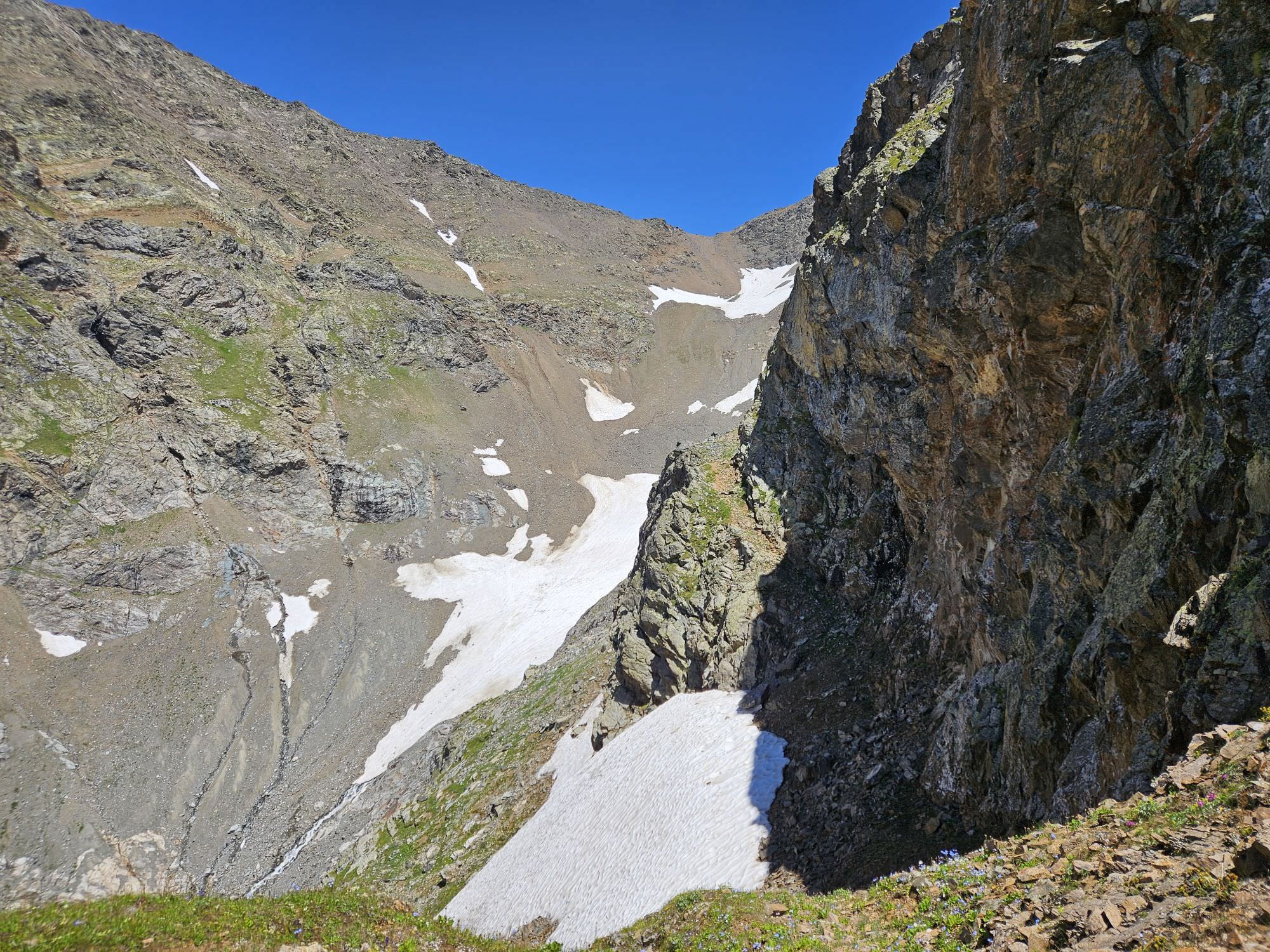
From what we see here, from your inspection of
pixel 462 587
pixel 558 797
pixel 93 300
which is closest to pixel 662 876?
pixel 558 797

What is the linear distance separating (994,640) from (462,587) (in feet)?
191

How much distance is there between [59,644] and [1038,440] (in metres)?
67.2

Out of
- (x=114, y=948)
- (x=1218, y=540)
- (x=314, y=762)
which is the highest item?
(x=1218, y=540)

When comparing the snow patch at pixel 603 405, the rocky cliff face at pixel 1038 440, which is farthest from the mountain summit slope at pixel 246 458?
the rocky cliff face at pixel 1038 440

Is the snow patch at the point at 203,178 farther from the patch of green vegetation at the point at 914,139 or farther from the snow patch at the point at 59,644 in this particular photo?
the patch of green vegetation at the point at 914,139

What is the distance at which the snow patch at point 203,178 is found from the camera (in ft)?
323

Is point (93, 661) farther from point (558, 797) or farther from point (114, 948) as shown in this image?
point (114, 948)

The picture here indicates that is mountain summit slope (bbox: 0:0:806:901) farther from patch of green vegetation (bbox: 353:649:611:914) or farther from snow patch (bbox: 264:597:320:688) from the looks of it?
patch of green vegetation (bbox: 353:649:611:914)

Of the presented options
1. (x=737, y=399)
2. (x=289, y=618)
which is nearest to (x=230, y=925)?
(x=289, y=618)

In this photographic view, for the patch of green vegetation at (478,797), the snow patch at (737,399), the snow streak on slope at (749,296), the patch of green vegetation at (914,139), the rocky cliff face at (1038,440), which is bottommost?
the patch of green vegetation at (478,797)

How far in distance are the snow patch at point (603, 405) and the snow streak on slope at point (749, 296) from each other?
97.1 feet

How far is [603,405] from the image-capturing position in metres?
105

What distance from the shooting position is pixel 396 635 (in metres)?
59.7

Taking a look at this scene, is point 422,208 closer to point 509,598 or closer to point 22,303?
point 22,303
